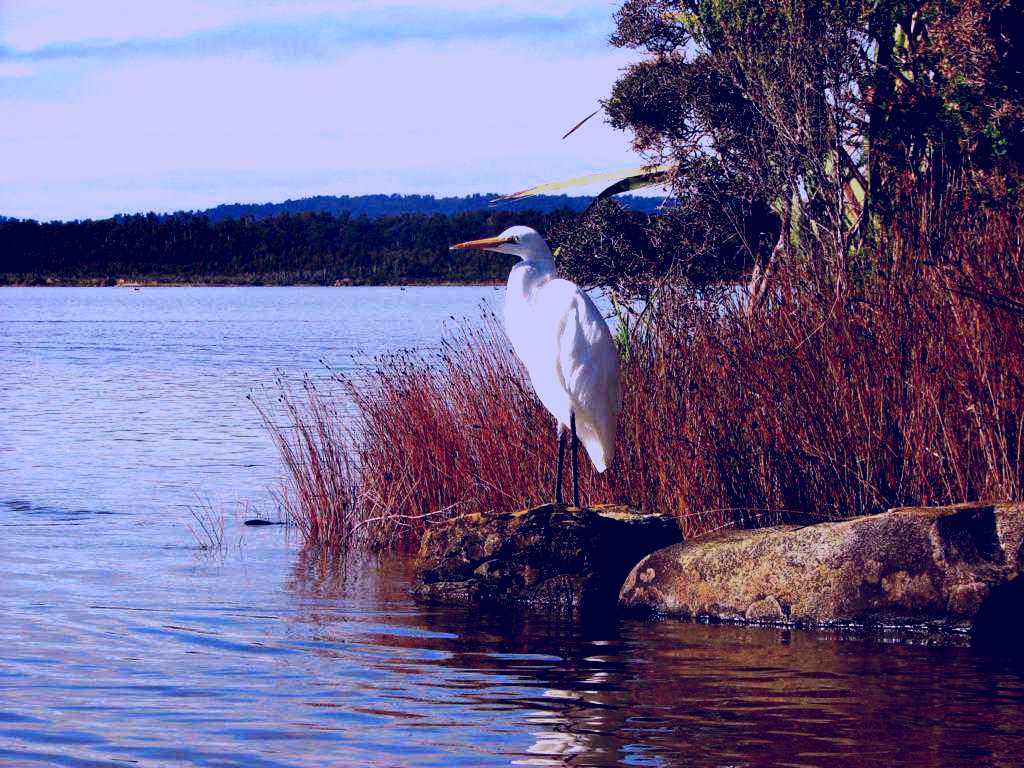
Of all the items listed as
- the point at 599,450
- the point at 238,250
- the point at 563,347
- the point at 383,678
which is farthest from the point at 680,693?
the point at 238,250

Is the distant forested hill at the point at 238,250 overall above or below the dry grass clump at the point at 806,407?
above

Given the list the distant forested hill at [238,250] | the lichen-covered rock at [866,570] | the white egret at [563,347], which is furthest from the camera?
the distant forested hill at [238,250]

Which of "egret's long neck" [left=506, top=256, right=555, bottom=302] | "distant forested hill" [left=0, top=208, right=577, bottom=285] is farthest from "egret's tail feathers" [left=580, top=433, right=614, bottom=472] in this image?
"distant forested hill" [left=0, top=208, right=577, bottom=285]

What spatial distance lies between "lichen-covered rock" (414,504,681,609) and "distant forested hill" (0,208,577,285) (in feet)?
219

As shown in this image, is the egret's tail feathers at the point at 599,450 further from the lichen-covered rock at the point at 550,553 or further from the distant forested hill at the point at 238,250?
the distant forested hill at the point at 238,250

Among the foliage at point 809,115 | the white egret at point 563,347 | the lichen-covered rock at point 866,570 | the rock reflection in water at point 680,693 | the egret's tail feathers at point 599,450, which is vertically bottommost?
the rock reflection in water at point 680,693

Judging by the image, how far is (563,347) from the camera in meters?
7.57

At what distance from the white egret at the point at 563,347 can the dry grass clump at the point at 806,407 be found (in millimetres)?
428

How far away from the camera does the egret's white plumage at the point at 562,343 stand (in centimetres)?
752

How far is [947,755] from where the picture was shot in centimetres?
447

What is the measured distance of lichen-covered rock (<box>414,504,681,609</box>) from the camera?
7117mm

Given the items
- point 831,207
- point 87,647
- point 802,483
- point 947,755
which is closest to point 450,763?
point 947,755

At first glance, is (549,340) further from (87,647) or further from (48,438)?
(48,438)

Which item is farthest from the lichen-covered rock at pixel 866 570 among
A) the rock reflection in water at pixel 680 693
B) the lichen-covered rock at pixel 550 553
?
the lichen-covered rock at pixel 550 553
